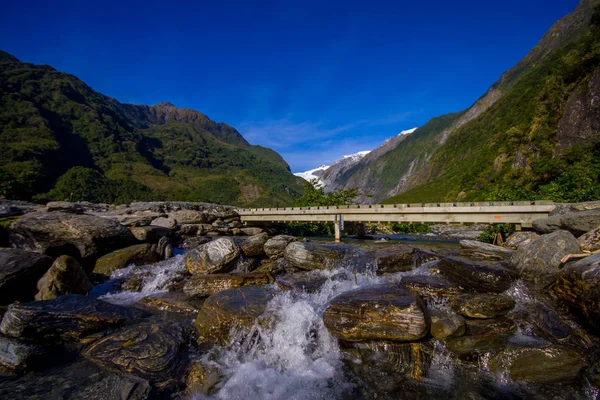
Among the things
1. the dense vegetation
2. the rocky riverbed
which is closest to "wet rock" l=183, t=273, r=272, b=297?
the rocky riverbed

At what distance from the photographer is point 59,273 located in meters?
10.7

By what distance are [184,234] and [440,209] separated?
2322 centimetres

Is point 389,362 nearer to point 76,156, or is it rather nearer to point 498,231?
point 498,231

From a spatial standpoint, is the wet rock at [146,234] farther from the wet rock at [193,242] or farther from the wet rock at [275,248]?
the wet rock at [275,248]

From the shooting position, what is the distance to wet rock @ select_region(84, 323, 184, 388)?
6527mm

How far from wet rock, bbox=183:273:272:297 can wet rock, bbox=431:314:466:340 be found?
21.7ft

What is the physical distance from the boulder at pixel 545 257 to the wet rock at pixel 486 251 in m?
2.60

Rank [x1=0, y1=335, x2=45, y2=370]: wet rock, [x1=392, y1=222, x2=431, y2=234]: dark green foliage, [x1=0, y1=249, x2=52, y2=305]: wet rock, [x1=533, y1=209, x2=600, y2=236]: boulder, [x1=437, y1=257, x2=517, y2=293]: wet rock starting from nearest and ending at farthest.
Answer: [x1=0, y1=335, x2=45, y2=370]: wet rock
[x1=437, y1=257, x2=517, y2=293]: wet rock
[x1=0, y1=249, x2=52, y2=305]: wet rock
[x1=533, y1=209, x2=600, y2=236]: boulder
[x1=392, y1=222, x2=431, y2=234]: dark green foliage

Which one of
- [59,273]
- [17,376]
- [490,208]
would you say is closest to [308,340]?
[17,376]

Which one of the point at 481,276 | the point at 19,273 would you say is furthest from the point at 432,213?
the point at 19,273

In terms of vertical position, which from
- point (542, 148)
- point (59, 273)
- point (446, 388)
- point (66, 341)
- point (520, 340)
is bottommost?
point (446, 388)

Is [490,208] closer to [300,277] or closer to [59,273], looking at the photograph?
[300,277]

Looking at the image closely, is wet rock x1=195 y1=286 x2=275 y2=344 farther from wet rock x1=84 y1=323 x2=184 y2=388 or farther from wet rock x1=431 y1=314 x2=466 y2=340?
wet rock x1=431 y1=314 x2=466 y2=340

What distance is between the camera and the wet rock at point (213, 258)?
13258 millimetres
